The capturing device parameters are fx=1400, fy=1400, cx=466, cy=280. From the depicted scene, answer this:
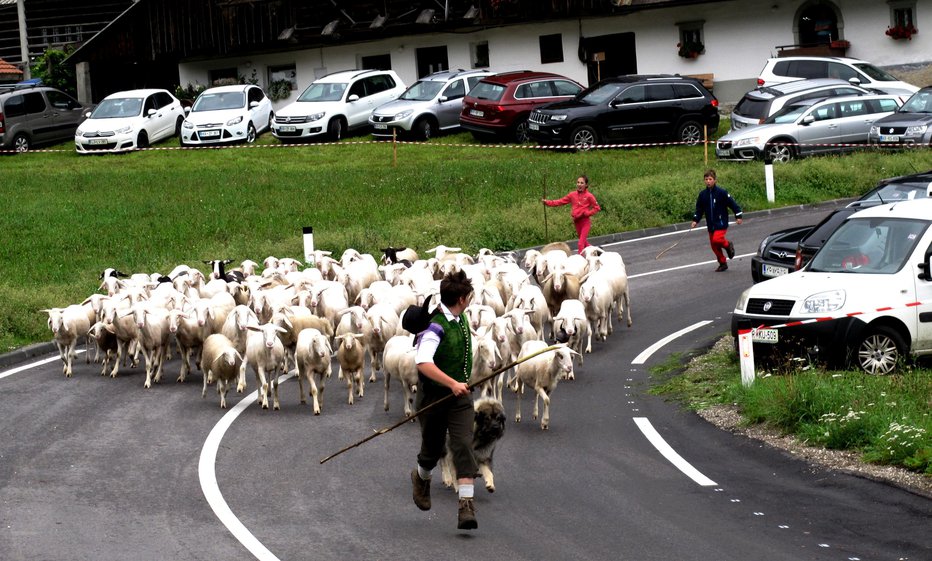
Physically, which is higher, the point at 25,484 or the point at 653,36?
the point at 653,36

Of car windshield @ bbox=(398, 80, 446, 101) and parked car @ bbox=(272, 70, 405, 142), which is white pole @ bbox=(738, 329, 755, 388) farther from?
parked car @ bbox=(272, 70, 405, 142)

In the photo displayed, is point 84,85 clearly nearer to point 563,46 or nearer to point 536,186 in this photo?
point 563,46

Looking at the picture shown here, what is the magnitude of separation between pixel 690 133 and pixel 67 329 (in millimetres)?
22214

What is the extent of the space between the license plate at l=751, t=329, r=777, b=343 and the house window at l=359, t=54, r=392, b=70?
3493cm

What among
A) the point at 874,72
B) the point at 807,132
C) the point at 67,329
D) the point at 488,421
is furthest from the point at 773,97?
the point at 488,421

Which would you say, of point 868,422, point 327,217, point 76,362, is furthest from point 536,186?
point 868,422

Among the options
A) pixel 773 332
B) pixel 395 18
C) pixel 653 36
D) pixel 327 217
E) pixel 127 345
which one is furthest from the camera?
pixel 395 18

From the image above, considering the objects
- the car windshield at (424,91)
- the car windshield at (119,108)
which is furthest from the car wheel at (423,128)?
the car windshield at (119,108)

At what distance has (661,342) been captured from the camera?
17.5 meters

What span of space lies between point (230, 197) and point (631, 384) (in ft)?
55.9

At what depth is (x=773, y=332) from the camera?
579 inches

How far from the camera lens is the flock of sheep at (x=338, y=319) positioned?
48.1 feet

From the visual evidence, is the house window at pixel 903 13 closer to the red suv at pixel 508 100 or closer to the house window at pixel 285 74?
the red suv at pixel 508 100

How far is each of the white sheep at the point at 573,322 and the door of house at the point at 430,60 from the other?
31.5 meters
